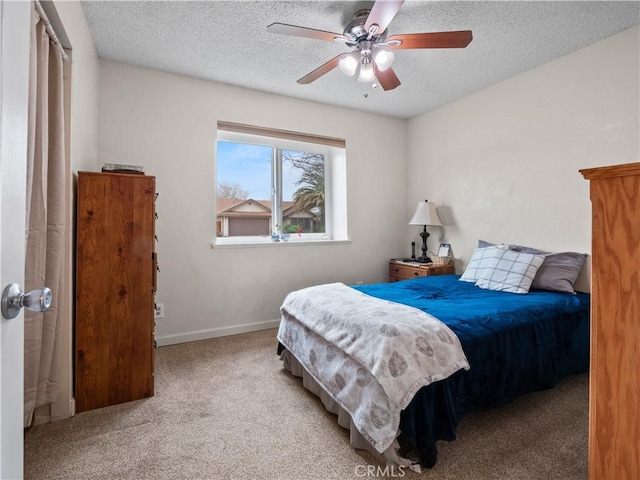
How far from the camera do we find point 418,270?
355 cm

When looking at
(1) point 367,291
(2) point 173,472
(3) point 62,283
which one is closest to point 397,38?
(1) point 367,291

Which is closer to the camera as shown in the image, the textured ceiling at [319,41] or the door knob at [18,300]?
the door knob at [18,300]

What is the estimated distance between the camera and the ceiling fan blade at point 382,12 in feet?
5.21

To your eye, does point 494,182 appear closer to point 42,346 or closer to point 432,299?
point 432,299

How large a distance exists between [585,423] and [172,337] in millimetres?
3090

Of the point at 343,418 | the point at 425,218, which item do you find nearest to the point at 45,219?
the point at 343,418

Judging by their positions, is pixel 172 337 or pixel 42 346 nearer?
pixel 42 346

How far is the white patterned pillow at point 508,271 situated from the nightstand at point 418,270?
0.61 m

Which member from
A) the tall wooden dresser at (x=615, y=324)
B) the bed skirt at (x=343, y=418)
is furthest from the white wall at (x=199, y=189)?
the tall wooden dresser at (x=615, y=324)

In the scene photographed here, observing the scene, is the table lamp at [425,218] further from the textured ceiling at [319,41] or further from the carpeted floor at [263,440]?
the carpeted floor at [263,440]

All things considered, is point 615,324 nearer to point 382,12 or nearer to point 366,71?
point 382,12

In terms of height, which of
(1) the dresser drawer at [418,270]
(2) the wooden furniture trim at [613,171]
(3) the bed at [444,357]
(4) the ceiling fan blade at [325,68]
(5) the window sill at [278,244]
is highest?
(4) the ceiling fan blade at [325,68]

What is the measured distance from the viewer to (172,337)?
A: 297cm

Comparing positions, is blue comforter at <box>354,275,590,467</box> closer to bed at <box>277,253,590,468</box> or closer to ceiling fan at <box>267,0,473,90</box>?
bed at <box>277,253,590,468</box>
